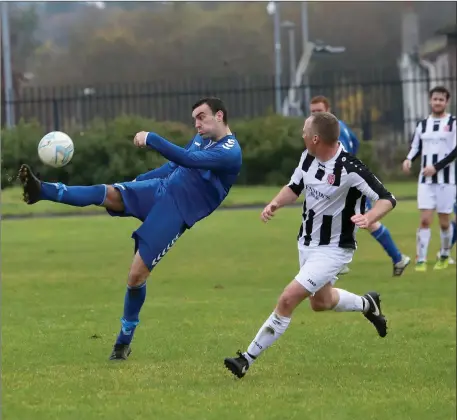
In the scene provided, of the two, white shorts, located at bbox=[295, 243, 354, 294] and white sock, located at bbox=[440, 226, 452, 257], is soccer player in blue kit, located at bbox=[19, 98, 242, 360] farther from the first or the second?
white sock, located at bbox=[440, 226, 452, 257]

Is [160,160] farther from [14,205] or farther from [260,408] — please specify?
[260,408]

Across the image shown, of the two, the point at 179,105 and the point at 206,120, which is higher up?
the point at 206,120

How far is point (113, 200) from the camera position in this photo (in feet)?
27.0

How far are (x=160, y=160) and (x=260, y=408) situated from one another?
78.0 feet

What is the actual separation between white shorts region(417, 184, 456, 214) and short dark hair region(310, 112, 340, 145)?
654 cm

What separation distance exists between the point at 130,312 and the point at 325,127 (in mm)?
2018

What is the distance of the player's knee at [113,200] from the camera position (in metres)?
8.20

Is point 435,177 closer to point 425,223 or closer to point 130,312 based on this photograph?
point 425,223

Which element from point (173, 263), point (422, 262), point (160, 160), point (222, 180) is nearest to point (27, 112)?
point (160, 160)

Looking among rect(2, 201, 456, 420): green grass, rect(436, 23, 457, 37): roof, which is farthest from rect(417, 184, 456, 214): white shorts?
rect(436, 23, 457, 37): roof

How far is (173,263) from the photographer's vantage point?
15.3 metres

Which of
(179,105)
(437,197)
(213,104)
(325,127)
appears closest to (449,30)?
(179,105)

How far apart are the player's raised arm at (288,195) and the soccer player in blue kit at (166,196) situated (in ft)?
1.48

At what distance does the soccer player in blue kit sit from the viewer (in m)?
8.05
